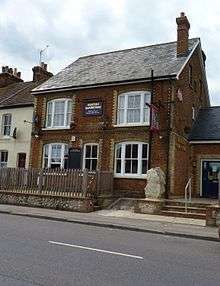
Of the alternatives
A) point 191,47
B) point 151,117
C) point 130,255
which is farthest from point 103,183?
point 130,255

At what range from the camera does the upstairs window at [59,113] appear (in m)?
24.9

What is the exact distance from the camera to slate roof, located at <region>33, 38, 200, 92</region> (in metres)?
23.1

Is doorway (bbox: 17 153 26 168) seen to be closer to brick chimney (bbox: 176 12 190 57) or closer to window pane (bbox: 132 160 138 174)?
window pane (bbox: 132 160 138 174)

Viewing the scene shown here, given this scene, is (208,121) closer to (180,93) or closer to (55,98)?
(180,93)

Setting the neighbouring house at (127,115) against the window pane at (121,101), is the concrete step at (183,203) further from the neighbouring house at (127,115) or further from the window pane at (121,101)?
the window pane at (121,101)

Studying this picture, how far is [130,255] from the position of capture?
29.4ft

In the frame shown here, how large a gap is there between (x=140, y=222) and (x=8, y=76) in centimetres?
2432

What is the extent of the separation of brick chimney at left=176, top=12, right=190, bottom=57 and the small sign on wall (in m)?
5.50

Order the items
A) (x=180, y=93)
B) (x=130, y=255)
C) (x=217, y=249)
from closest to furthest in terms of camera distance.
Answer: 1. (x=130, y=255)
2. (x=217, y=249)
3. (x=180, y=93)

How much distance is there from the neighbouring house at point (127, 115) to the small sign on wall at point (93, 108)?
0.19 feet

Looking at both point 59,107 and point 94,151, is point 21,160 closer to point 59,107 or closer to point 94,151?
point 59,107

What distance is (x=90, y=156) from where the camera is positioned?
23672 mm

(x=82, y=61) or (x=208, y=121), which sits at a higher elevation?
(x=82, y=61)

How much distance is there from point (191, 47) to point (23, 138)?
41.6 ft
